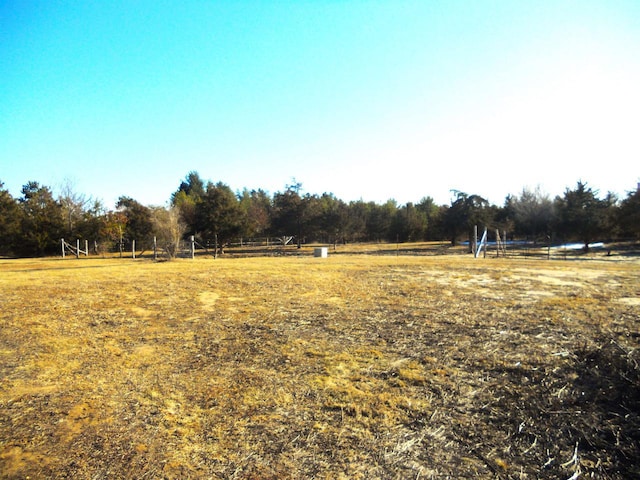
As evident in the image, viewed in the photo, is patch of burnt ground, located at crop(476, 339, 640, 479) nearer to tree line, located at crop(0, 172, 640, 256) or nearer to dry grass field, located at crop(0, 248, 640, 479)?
dry grass field, located at crop(0, 248, 640, 479)

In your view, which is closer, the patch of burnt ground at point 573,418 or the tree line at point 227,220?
the patch of burnt ground at point 573,418

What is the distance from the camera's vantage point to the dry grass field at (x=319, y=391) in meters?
2.67

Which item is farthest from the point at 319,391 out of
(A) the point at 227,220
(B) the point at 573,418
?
(A) the point at 227,220

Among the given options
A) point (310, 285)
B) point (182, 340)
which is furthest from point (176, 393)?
point (310, 285)

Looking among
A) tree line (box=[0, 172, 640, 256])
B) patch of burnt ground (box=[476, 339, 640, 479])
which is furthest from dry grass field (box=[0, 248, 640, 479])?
tree line (box=[0, 172, 640, 256])

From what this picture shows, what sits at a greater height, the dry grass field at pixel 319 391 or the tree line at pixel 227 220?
the tree line at pixel 227 220

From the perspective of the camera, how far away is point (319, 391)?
12.4ft

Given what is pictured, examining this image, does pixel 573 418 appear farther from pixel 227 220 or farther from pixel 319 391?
pixel 227 220

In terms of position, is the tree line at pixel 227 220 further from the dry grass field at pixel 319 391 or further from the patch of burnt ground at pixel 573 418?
the patch of burnt ground at pixel 573 418

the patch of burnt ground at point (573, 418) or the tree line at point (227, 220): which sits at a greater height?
the tree line at point (227, 220)

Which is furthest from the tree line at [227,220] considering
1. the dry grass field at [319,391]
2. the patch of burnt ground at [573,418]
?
the patch of burnt ground at [573,418]

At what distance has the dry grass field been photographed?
2668mm

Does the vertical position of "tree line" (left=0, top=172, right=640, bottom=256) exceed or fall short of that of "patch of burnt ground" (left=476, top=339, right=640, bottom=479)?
it exceeds it

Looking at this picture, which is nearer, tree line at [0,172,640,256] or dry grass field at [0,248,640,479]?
dry grass field at [0,248,640,479]
